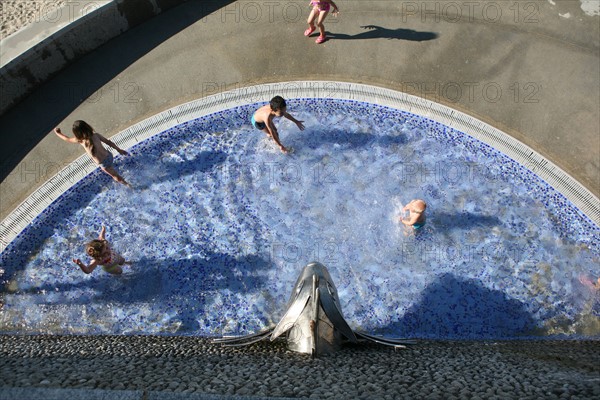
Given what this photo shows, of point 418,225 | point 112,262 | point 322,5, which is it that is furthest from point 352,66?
point 112,262

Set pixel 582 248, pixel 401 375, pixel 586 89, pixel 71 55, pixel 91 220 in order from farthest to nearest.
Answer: pixel 71 55, pixel 586 89, pixel 91 220, pixel 582 248, pixel 401 375

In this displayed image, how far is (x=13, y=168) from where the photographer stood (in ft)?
28.6

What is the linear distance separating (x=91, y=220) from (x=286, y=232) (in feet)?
11.5

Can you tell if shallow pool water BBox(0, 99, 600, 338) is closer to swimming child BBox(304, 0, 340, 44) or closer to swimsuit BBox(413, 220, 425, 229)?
swimsuit BBox(413, 220, 425, 229)

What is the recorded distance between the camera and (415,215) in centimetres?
746

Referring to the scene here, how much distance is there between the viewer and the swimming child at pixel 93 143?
23.4 feet

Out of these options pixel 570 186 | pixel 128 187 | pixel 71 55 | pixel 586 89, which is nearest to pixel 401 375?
pixel 570 186

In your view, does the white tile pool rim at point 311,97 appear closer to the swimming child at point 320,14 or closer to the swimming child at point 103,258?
the swimming child at point 320,14

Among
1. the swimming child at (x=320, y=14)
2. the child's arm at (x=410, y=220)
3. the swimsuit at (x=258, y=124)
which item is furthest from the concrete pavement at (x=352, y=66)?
the child's arm at (x=410, y=220)

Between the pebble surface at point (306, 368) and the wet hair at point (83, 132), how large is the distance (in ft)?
10.1

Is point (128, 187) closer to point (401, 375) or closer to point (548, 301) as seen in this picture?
point (401, 375)

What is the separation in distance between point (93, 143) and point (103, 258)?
1.87 metres

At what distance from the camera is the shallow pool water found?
747cm

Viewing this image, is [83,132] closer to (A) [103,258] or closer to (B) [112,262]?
(A) [103,258]
